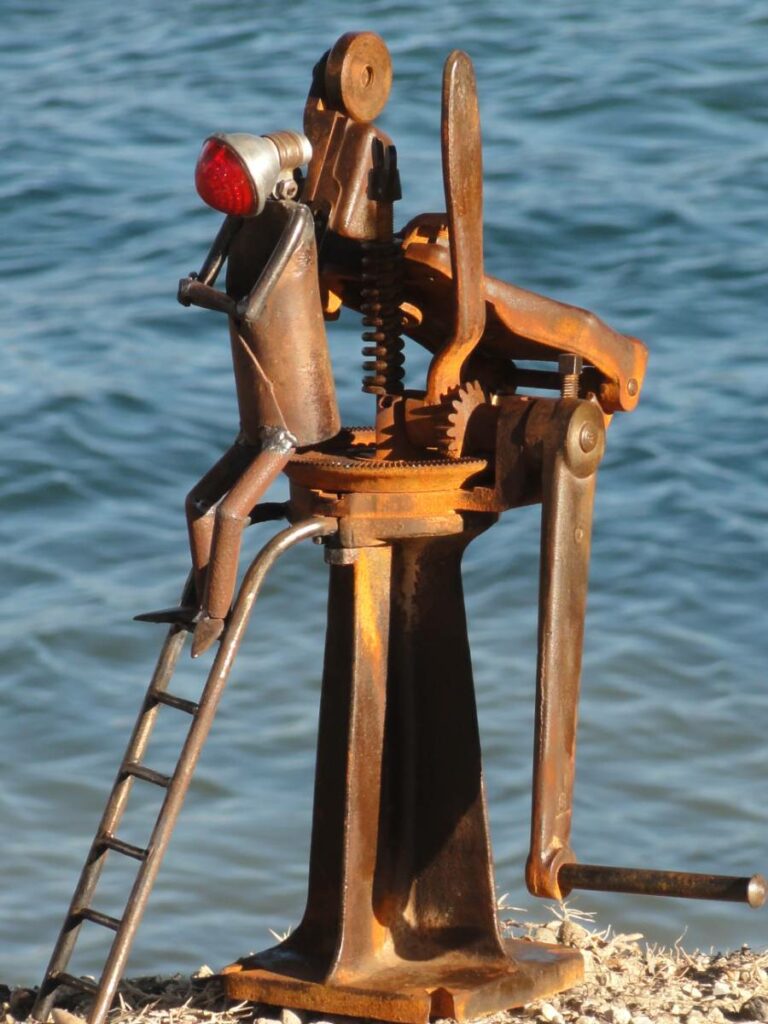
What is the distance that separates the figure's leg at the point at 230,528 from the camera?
8.79ft

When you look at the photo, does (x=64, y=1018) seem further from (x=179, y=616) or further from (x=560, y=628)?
(x=560, y=628)

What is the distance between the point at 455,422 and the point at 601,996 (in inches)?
35.5

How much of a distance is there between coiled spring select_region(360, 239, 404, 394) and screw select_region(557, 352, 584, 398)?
0.75 feet

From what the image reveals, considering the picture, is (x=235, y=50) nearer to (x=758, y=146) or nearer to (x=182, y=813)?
(x=758, y=146)

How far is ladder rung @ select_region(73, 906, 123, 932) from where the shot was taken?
2739mm

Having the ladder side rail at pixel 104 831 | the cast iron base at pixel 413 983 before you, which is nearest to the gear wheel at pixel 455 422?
the ladder side rail at pixel 104 831

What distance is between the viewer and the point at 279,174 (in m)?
2.66

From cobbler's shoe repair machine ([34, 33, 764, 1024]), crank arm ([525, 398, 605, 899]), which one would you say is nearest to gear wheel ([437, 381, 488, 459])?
cobbler's shoe repair machine ([34, 33, 764, 1024])

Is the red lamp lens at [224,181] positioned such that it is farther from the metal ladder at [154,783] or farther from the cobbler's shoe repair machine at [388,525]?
the metal ladder at [154,783]

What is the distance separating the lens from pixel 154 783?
110 inches

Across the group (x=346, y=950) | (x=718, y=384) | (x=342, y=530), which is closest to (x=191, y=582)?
(x=342, y=530)

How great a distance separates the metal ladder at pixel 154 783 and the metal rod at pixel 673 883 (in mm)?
538

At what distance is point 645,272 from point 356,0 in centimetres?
254

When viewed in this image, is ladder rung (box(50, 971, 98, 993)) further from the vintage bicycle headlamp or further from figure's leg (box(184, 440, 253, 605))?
the vintage bicycle headlamp
